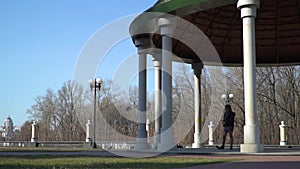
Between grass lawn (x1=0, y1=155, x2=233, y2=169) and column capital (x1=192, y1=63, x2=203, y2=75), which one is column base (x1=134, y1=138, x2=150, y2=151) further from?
grass lawn (x1=0, y1=155, x2=233, y2=169)

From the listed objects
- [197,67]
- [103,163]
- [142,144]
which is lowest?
[142,144]

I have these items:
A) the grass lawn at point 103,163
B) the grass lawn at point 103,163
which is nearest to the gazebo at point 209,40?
the grass lawn at point 103,163

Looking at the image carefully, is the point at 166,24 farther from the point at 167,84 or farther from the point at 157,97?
the point at 157,97

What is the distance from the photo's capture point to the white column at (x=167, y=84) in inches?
643

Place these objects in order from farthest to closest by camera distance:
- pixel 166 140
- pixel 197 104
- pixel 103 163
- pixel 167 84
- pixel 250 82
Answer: pixel 197 104, pixel 167 84, pixel 166 140, pixel 250 82, pixel 103 163

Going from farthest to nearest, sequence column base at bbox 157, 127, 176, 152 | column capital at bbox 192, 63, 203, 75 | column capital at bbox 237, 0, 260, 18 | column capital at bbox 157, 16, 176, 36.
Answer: column capital at bbox 192, 63, 203, 75 < column capital at bbox 157, 16, 176, 36 < column base at bbox 157, 127, 176, 152 < column capital at bbox 237, 0, 260, 18

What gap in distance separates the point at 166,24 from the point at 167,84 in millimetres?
2592

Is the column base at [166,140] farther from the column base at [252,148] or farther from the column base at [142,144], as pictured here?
the column base at [252,148]

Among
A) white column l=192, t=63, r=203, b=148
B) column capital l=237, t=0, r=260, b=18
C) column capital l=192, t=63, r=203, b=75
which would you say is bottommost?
white column l=192, t=63, r=203, b=148

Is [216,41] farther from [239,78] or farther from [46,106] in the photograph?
[46,106]

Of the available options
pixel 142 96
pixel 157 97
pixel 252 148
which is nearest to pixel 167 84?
pixel 142 96

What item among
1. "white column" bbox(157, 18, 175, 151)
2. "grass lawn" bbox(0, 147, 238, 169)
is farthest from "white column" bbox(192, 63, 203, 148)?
"grass lawn" bbox(0, 147, 238, 169)

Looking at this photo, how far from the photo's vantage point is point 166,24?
16797 mm

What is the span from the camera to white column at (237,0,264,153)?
13.1m
